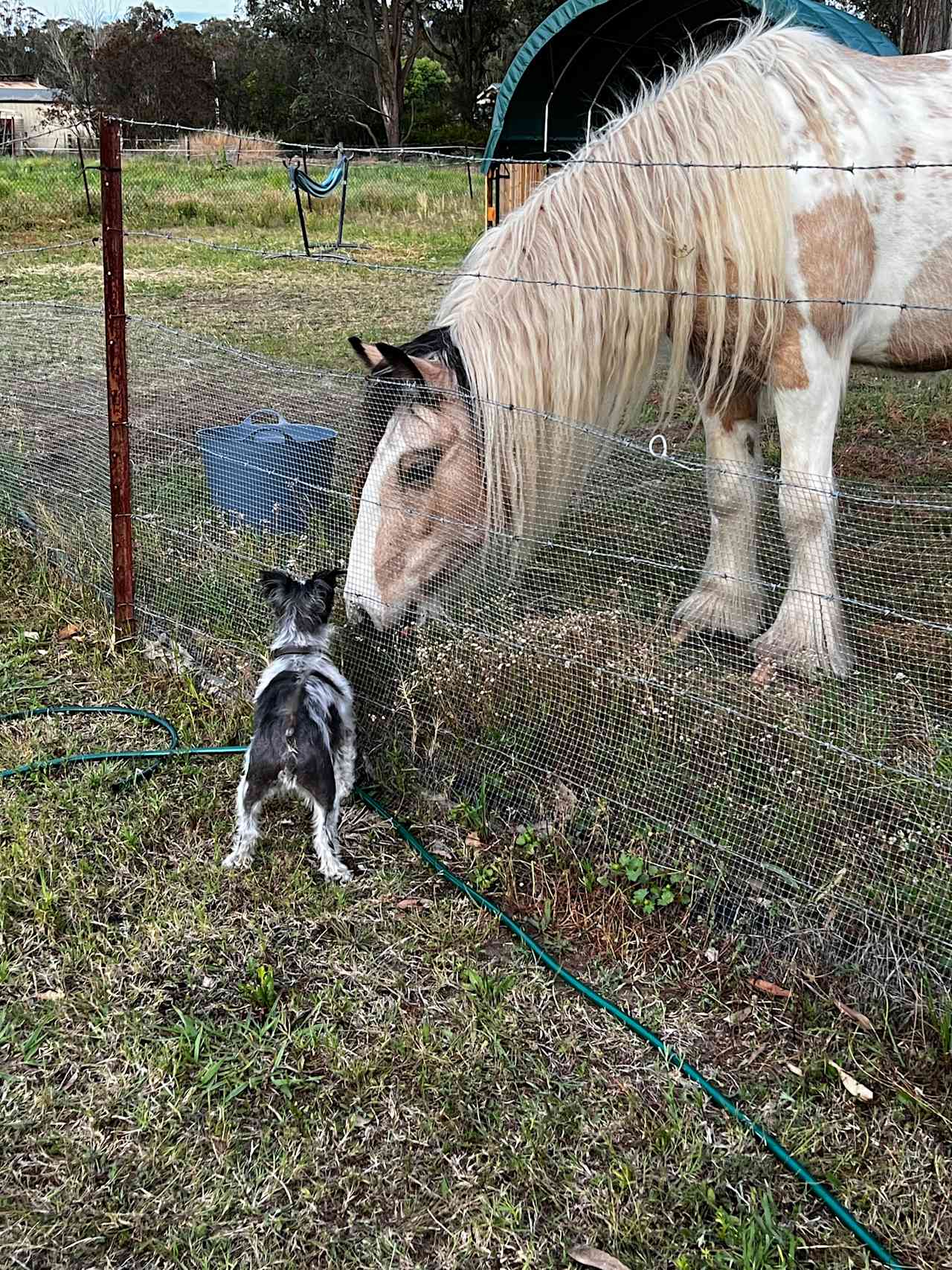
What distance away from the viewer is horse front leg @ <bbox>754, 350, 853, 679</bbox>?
125 inches

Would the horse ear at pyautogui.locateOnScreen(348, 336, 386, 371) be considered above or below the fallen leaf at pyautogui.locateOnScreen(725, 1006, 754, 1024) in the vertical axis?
above

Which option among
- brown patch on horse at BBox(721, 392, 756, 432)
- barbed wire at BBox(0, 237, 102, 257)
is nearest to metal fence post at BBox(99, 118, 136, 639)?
barbed wire at BBox(0, 237, 102, 257)

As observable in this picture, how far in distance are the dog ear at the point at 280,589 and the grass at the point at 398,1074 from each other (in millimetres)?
661

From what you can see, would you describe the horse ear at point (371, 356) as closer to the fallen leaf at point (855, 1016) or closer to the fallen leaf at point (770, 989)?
the fallen leaf at point (770, 989)

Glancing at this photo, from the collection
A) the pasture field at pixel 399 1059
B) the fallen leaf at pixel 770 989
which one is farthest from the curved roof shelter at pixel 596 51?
the fallen leaf at pixel 770 989

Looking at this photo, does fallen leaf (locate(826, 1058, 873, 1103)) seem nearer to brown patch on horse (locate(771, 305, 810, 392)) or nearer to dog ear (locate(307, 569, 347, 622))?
dog ear (locate(307, 569, 347, 622))

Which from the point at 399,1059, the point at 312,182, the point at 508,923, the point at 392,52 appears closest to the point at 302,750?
the point at 508,923

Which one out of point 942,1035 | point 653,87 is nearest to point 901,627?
point 942,1035

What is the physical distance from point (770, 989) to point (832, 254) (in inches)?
88.5

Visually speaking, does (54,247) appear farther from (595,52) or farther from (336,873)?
(336,873)

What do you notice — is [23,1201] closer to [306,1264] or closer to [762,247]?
[306,1264]

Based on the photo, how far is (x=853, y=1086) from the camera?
1.99 meters

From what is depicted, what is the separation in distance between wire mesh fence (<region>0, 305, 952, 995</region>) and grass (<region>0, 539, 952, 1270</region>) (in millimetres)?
159

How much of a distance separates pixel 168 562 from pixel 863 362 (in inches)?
109
